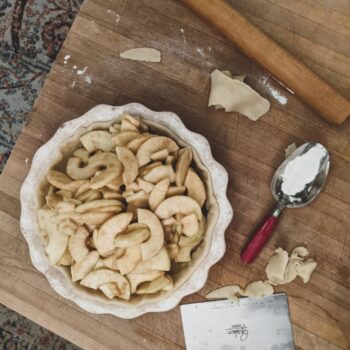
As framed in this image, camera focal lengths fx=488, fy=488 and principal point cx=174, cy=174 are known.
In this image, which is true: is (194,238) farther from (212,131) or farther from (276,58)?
(276,58)

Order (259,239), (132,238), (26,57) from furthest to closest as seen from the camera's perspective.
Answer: (26,57) → (259,239) → (132,238)

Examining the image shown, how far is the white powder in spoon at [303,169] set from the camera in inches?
39.8

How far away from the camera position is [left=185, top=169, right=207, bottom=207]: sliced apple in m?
0.91

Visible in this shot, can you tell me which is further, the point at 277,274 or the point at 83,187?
the point at 277,274

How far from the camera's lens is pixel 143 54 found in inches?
42.0

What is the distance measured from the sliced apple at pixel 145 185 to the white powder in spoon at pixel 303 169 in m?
0.30

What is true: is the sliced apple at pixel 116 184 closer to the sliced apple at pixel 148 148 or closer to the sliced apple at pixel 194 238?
the sliced apple at pixel 148 148

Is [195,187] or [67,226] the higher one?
[195,187]

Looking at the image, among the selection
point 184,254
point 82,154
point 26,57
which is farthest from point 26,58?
point 184,254

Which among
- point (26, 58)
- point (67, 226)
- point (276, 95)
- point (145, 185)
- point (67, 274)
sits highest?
point (276, 95)

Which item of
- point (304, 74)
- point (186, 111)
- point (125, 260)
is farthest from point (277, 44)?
point (125, 260)

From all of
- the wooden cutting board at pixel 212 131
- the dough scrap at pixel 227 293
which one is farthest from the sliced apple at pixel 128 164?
the dough scrap at pixel 227 293

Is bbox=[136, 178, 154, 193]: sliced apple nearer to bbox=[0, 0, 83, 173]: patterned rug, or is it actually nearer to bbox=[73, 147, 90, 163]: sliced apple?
bbox=[73, 147, 90, 163]: sliced apple

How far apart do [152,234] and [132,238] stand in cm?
4
